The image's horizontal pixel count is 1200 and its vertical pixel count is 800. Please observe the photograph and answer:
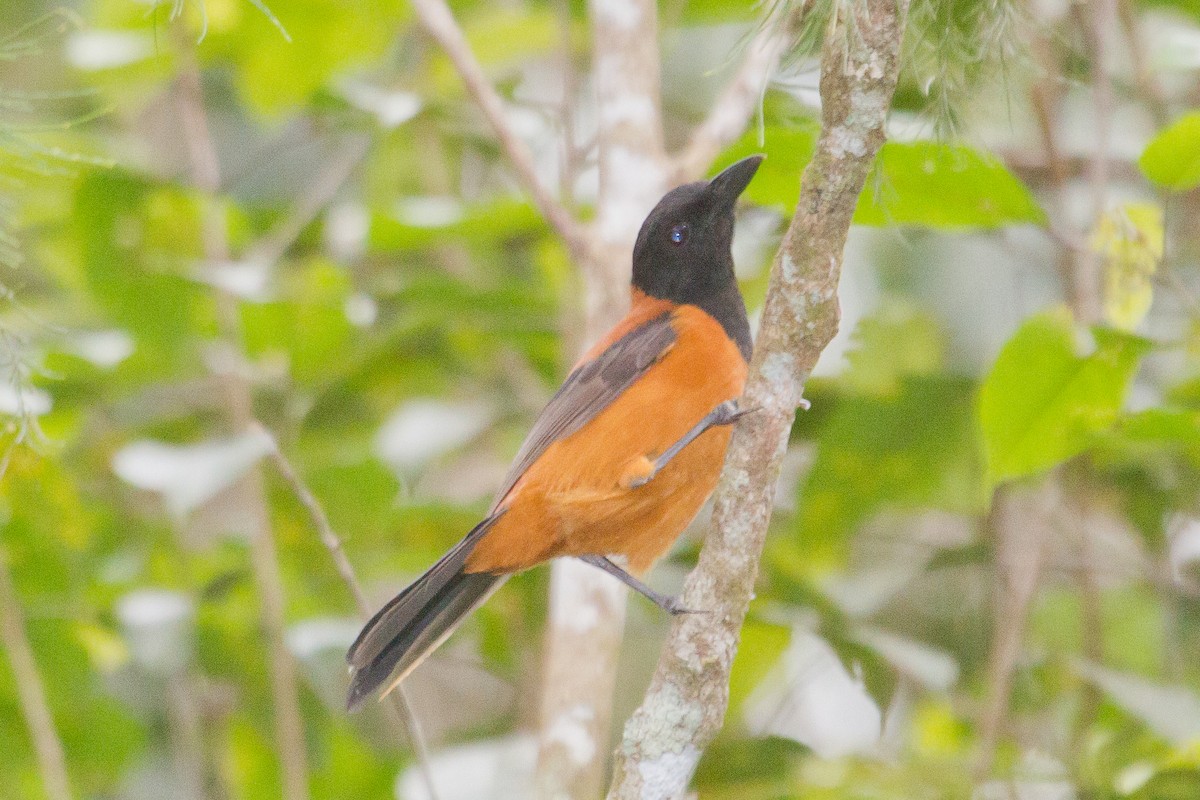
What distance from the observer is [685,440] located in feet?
10.2

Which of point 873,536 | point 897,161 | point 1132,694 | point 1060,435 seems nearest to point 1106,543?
point 873,536

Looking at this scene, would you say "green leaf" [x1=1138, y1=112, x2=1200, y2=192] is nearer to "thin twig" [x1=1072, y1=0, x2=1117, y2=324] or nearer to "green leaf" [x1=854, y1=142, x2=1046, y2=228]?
"green leaf" [x1=854, y1=142, x2=1046, y2=228]

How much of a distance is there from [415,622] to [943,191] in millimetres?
1621

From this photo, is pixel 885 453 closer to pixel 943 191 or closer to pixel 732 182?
pixel 732 182

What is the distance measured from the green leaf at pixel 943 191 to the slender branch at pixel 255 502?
2.00 metres

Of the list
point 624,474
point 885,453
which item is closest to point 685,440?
point 624,474

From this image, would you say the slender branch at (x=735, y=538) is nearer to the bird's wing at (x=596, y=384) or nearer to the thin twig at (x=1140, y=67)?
the bird's wing at (x=596, y=384)

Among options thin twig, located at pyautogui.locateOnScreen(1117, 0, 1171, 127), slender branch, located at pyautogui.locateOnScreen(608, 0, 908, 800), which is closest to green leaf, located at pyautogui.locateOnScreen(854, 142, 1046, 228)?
slender branch, located at pyautogui.locateOnScreen(608, 0, 908, 800)

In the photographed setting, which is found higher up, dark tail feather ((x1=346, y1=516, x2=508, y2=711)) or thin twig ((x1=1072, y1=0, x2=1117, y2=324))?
thin twig ((x1=1072, y1=0, x2=1117, y2=324))

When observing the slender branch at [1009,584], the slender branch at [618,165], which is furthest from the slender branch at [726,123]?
the slender branch at [1009,584]

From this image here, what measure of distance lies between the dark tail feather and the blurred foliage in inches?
18.1

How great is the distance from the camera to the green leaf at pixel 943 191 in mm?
2697

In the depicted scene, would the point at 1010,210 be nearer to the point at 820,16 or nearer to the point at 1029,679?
the point at 820,16

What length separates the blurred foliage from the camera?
321 centimetres
